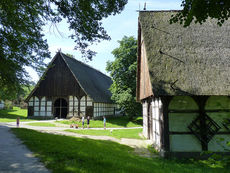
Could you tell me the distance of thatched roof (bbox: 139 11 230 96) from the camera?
8.91 m

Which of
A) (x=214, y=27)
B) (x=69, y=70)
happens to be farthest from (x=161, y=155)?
(x=69, y=70)

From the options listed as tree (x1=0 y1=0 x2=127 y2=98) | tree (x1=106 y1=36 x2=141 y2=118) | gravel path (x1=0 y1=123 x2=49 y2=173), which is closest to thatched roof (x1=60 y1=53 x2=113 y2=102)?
tree (x1=106 y1=36 x2=141 y2=118)

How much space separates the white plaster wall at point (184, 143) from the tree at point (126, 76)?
51.4 feet

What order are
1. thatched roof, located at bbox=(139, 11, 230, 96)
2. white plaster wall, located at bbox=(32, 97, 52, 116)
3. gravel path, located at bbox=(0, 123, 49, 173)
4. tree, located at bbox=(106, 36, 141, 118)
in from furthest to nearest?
white plaster wall, located at bbox=(32, 97, 52, 116), tree, located at bbox=(106, 36, 141, 118), thatched roof, located at bbox=(139, 11, 230, 96), gravel path, located at bbox=(0, 123, 49, 173)

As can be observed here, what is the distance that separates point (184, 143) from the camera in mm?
9133

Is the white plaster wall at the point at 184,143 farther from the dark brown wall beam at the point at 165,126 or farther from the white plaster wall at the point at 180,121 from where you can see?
the white plaster wall at the point at 180,121

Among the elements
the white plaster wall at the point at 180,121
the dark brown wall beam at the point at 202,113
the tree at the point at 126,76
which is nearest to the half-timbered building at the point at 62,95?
the tree at the point at 126,76

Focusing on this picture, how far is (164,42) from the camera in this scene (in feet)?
36.0

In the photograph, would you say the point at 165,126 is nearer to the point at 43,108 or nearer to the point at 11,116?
the point at 43,108

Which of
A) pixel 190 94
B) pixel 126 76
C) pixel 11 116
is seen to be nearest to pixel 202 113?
pixel 190 94

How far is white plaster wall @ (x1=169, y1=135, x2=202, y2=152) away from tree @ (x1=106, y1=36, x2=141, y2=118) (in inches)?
617

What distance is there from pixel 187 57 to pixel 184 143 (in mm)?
4829

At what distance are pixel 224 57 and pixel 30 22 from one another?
432 inches

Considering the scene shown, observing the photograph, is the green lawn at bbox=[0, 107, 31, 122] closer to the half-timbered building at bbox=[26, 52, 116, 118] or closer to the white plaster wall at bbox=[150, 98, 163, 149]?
the half-timbered building at bbox=[26, 52, 116, 118]
